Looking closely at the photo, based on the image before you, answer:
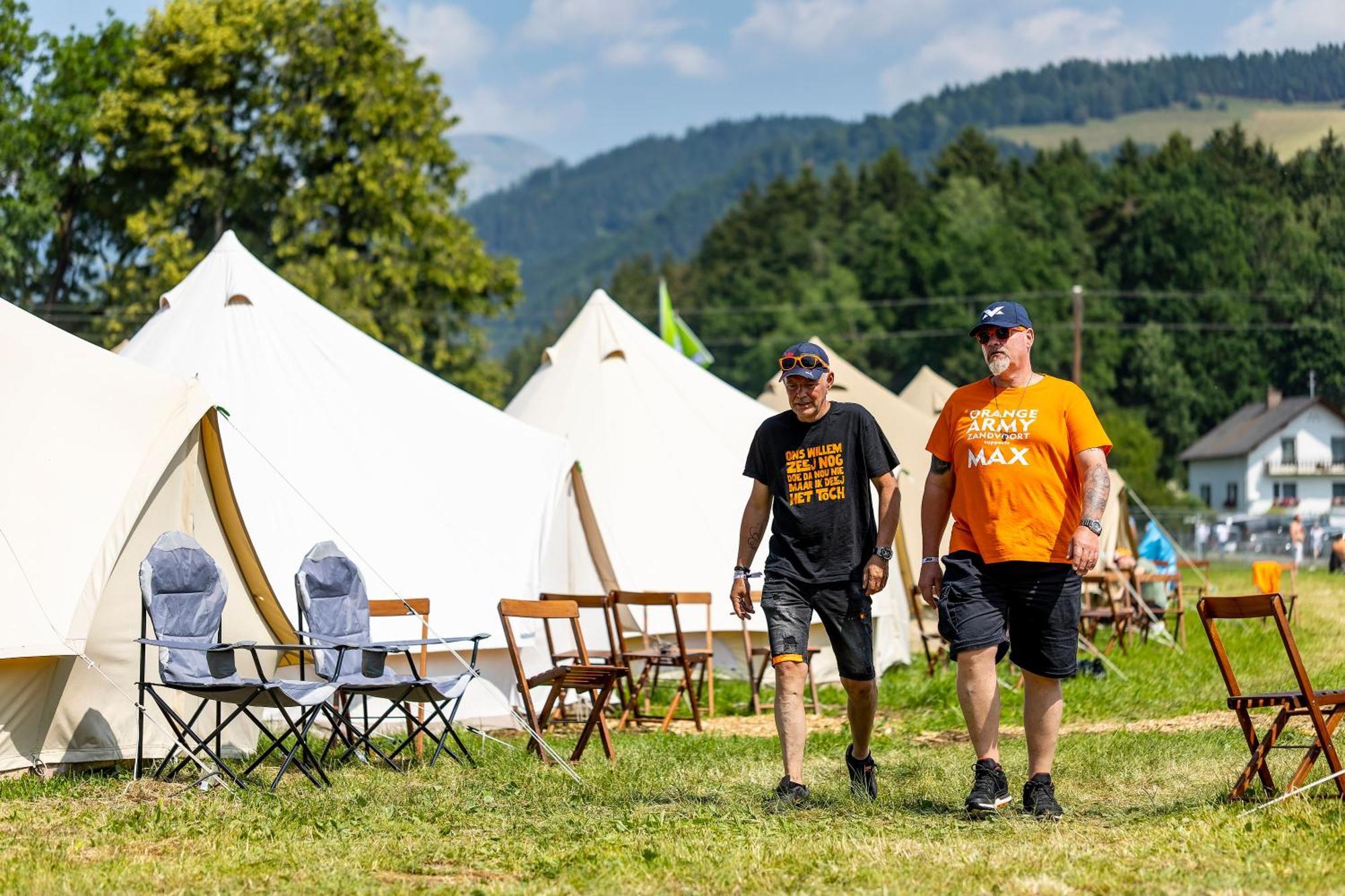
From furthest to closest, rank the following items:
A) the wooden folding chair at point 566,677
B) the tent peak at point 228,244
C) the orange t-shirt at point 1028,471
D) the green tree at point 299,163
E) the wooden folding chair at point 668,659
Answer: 1. the green tree at point 299,163
2. the tent peak at point 228,244
3. the wooden folding chair at point 668,659
4. the wooden folding chair at point 566,677
5. the orange t-shirt at point 1028,471

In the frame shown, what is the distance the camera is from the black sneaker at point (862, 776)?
6.03m

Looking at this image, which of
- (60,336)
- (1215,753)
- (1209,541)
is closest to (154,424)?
(60,336)

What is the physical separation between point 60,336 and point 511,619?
3045 mm

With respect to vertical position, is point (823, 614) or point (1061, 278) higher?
point (1061, 278)

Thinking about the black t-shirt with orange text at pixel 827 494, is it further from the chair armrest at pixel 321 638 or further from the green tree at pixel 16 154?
the green tree at pixel 16 154

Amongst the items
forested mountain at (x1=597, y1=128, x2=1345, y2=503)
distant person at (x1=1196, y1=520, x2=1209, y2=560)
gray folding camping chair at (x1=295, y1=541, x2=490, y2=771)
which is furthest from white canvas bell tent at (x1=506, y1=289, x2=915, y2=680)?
forested mountain at (x1=597, y1=128, x2=1345, y2=503)

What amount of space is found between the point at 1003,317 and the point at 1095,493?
690 millimetres

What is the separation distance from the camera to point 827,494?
596 cm

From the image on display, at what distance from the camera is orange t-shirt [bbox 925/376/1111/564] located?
547cm

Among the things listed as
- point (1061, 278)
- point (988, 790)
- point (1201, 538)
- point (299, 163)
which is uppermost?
point (1061, 278)

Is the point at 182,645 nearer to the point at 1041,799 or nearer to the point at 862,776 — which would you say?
the point at 862,776

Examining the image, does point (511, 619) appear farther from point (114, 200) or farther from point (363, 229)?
point (114, 200)

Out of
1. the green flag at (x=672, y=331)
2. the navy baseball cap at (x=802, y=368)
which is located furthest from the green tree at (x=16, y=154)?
the navy baseball cap at (x=802, y=368)

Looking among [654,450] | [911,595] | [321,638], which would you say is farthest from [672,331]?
[321,638]
